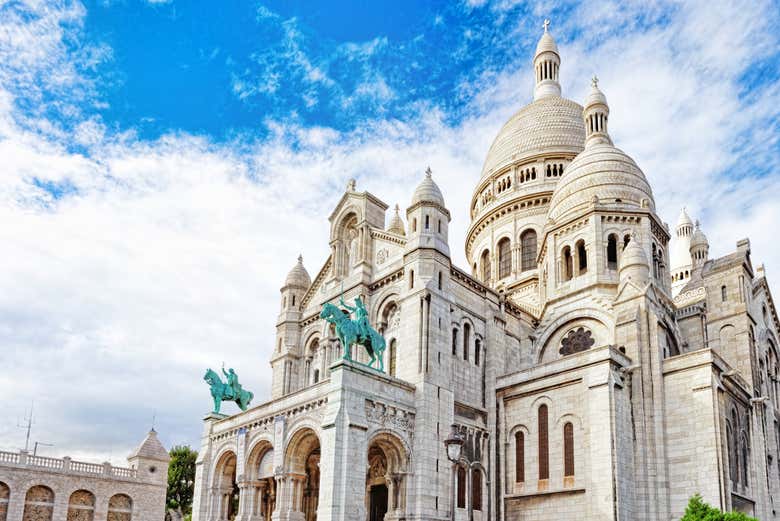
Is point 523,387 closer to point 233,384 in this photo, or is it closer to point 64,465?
point 233,384

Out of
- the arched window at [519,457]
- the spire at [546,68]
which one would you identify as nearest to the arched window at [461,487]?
the arched window at [519,457]

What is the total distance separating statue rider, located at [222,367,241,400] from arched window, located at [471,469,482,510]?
14.2 metres

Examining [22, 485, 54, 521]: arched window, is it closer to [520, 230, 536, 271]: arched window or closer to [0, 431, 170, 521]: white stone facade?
[0, 431, 170, 521]: white stone facade

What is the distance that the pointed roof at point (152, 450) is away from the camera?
56281mm

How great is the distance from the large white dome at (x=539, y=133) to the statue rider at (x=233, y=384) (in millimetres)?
28759

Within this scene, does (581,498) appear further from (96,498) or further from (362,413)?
(96,498)

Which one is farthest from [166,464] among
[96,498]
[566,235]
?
[566,235]

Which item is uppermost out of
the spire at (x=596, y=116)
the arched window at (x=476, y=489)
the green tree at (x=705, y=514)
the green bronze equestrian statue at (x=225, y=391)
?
the spire at (x=596, y=116)

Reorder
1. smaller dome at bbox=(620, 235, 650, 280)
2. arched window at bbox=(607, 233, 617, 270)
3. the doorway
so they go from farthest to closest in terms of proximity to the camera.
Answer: arched window at bbox=(607, 233, 617, 270)
smaller dome at bbox=(620, 235, 650, 280)
the doorway

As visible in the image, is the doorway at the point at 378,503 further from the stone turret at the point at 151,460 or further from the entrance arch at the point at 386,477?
the stone turret at the point at 151,460

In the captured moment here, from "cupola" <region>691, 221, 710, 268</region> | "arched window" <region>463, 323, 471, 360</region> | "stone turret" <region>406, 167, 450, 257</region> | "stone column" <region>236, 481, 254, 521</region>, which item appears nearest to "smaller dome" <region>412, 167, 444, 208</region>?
"stone turret" <region>406, 167, 450, 257</region>

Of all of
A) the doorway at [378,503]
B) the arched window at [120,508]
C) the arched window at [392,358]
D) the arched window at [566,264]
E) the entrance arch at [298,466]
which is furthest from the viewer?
the arched window at [120,508]

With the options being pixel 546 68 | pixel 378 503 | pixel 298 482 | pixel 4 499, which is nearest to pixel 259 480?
pixel 298 482

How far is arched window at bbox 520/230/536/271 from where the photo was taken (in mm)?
52906
